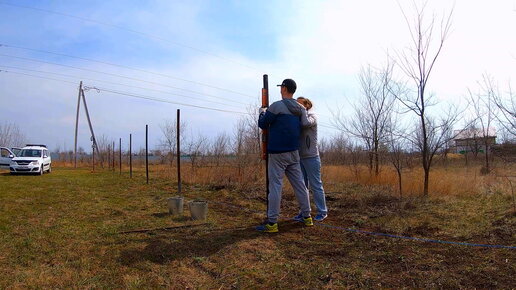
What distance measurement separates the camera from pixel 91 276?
9.97 feet

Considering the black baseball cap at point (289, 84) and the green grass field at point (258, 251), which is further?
the black baseball cap at point (289, 84)

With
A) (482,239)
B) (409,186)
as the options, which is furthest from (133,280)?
(409,186)

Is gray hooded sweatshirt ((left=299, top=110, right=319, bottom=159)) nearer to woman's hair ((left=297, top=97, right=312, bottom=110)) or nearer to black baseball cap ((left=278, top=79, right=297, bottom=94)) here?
woman's hair ((left=297, top=97, right=312, bottom=110))

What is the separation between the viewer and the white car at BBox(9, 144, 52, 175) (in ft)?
63.1

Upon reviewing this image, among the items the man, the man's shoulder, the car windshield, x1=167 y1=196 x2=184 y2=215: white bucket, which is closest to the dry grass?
the man

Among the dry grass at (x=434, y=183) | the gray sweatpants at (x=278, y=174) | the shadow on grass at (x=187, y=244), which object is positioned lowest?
the shadow on grass at (x=187, y=244)

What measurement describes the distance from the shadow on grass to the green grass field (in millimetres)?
11

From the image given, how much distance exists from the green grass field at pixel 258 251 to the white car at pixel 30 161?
15.4m

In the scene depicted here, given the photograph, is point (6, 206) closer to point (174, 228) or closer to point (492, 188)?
point (174, 228)

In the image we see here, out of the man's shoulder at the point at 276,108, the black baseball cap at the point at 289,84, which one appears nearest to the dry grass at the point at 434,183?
the black baseball cap at the point at 289,84

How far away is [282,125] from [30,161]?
1924cm

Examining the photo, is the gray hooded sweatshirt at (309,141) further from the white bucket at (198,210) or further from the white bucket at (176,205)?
the white bucket at (176,205)

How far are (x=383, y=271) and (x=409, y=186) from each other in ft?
17.2

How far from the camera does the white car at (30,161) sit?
1922 cm
